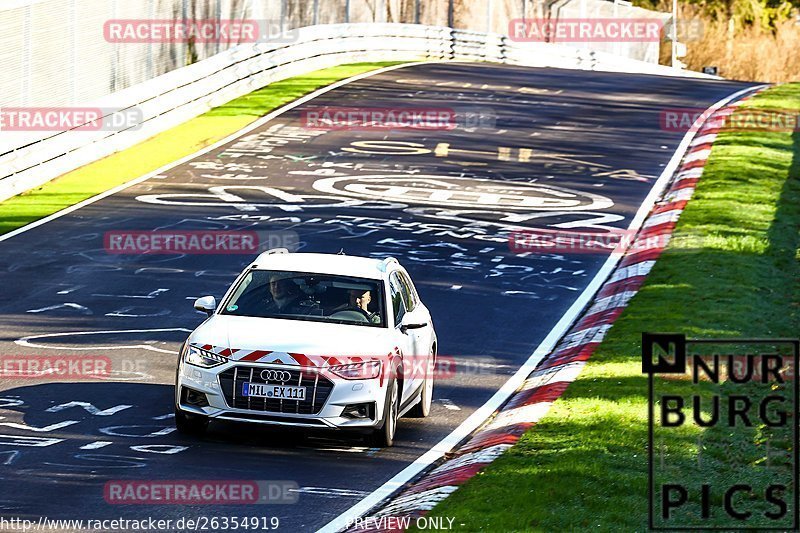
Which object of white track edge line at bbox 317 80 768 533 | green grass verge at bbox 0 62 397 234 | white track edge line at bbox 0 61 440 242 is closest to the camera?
white track edge line at bbox 317 80 768 533

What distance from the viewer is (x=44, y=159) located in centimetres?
2700

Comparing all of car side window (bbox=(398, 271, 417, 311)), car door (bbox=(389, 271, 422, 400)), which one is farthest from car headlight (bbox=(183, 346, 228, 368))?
car side window (bbox=(398, 271, 417, 311))

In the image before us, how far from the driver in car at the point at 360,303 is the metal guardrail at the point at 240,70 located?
13.4m

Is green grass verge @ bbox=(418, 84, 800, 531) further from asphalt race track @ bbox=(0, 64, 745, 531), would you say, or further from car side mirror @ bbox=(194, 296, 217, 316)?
car side mirror @ bbox=(194, 296, 217, 316)

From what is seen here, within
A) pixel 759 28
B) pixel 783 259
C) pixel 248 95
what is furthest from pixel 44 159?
pixel 759 28

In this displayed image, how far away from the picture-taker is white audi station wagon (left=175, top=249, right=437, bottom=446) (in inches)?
483

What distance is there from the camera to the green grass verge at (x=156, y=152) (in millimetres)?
25109

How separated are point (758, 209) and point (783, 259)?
393 cm

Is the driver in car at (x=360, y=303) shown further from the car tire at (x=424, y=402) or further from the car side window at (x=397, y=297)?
the car tire at (x=424, y=402)

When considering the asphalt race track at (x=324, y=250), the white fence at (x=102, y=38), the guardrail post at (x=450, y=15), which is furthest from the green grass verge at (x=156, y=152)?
the guardrail post at (x=450, y=15)

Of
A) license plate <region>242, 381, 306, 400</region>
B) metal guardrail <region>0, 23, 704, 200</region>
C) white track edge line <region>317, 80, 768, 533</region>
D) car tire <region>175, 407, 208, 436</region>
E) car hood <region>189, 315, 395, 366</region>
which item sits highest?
metal guardrail <region>0, 23, 704, 200</region>

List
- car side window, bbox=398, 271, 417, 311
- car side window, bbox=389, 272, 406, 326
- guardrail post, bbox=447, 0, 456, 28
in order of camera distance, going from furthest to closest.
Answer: guardrail post, bbox=447, 0, 456, 28
car side window, bbox=398, 271, 417, 311
car side window, bbox=389, 272, 406, 326

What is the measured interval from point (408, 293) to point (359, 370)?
2.15 m

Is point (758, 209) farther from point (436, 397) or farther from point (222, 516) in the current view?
point (222, 516)
